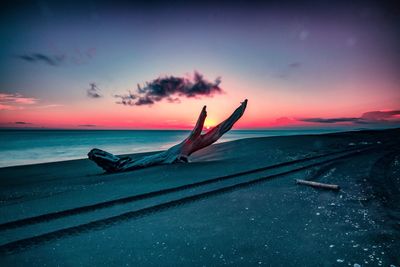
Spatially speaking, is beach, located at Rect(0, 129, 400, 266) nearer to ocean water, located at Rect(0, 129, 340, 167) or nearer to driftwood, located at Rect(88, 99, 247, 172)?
driftwood, located at Rect(88, 99, 247, 172)

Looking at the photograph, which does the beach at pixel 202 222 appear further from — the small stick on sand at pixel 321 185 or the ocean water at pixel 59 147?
the ocean water at pixel 59 147

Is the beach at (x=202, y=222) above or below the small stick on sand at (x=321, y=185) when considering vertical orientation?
below

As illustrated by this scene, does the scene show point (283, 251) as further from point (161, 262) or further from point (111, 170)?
point (111, 170)

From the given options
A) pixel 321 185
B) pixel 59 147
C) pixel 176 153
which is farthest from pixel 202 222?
pixel 59 147

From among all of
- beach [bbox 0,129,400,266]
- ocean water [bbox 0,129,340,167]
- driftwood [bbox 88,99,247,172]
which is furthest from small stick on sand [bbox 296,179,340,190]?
ocean water [bbox 0,129,340,167]

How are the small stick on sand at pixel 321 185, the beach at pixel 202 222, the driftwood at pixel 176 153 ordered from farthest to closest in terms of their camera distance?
the driftwood at pixel 176 153, the small stick on sand at pixel 321 185, the beach at pixel 202 222

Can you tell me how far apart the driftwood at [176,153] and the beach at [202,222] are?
136cm

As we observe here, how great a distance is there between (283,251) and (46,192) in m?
4.63

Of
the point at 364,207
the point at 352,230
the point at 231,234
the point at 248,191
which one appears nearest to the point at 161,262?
the point at 231,234

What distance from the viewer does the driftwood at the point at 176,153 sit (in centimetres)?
690

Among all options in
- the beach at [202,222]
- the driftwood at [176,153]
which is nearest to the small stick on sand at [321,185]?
the beach at [202,222]

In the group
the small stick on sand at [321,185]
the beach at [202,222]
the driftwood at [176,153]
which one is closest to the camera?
the beach at [202,222]

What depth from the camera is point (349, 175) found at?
5867 mm

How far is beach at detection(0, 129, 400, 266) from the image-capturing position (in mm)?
2426
